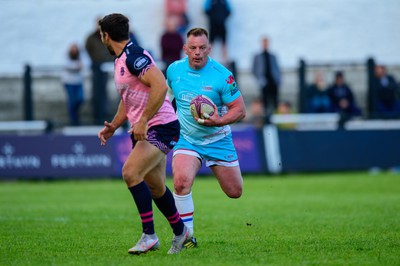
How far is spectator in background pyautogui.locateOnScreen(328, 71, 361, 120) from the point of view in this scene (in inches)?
886

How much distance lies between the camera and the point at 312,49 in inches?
1109

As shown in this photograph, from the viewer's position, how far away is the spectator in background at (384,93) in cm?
2264

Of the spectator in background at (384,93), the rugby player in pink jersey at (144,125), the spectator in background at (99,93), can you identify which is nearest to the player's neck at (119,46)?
the rugby player in pink jersey at (144,125)

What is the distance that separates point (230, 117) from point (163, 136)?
984 mm

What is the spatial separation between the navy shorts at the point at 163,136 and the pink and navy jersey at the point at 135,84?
50 millimetres

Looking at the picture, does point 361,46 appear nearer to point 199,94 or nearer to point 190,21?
point 190,21

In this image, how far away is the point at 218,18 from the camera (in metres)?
25.2

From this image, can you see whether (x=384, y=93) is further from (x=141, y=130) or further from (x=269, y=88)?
(x=141, y=130)

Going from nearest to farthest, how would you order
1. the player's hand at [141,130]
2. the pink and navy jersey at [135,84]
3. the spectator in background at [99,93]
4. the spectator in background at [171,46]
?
the player's hand at [141,130] < the pink and navy jersey at [135,84] < the spectator in background at [99,93] < the spectator in background at [171,46]

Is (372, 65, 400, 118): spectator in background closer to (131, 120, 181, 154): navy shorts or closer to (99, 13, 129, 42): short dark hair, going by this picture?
(131, 120, 181, 154): navy shorts

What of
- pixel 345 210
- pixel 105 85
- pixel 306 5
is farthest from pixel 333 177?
pixel 306 5

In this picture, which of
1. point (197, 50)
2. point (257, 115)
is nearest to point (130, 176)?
point (197, 50)

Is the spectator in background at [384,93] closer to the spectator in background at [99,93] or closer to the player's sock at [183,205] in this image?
the spectator in background at [99,93]

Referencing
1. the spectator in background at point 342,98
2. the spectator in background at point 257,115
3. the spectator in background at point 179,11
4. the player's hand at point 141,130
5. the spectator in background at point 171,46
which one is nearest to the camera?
the player's hand at point 141,130
